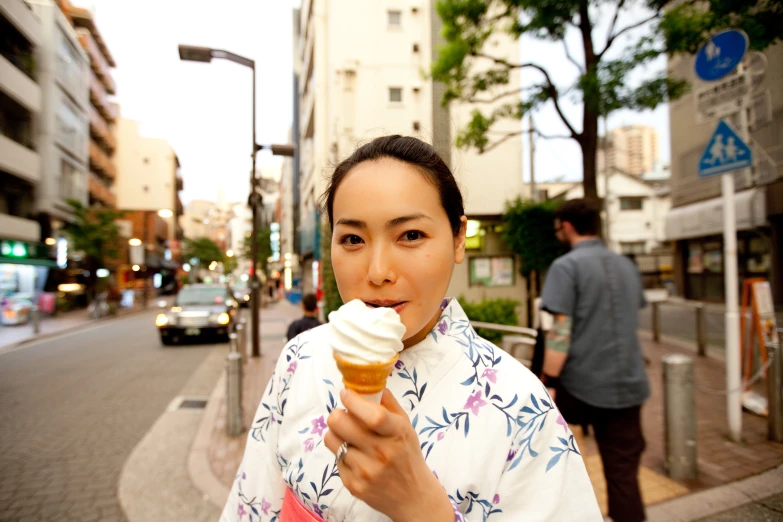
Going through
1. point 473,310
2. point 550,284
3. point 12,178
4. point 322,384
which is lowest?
point 473,310

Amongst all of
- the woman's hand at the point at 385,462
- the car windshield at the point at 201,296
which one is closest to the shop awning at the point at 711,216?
the car windshield at the point at 201,296

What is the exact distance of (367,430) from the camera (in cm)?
77

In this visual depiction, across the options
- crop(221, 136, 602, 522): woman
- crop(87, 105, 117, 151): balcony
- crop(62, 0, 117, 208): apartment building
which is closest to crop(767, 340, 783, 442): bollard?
crop(221, 136, 602, 522): woman

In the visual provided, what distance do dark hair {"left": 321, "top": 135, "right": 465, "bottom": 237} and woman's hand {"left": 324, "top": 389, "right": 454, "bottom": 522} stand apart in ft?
1.84

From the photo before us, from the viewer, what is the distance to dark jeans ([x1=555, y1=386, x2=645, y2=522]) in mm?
2477

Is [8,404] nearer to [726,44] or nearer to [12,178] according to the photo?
[12,178]

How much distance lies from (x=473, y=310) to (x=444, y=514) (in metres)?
8.30

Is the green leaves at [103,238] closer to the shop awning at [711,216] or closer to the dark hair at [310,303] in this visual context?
the dark hair at [310,303]

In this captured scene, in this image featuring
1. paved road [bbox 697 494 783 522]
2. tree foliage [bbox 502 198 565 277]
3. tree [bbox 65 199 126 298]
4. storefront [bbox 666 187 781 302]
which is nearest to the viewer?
paved road [bbox 697 494 783 522]

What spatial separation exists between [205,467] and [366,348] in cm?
419

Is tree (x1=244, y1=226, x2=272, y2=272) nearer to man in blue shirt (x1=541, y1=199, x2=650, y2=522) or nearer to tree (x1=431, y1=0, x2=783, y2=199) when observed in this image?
tree (x1=431, y1=0, x2=783, y2=199)

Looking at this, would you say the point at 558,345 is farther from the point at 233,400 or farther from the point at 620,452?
the point at 233,400

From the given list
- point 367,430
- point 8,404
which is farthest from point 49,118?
point 367,430

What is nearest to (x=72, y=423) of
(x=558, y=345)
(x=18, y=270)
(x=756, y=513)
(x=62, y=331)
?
(x=18, y=270)
